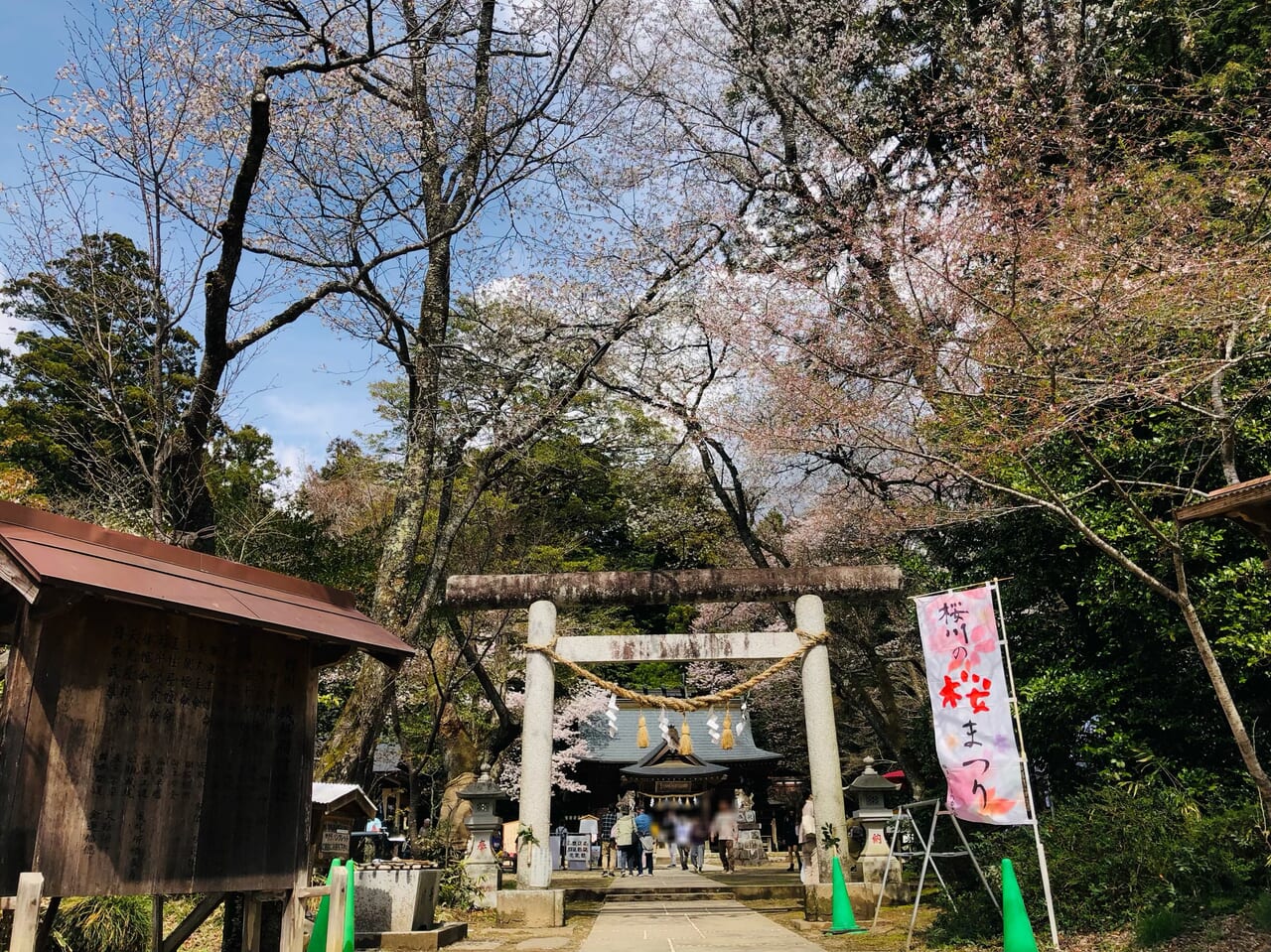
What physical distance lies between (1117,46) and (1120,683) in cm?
1026

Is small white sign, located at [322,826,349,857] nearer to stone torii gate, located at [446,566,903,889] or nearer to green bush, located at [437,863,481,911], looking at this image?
stone torii gate, located at [446,566,903,889]

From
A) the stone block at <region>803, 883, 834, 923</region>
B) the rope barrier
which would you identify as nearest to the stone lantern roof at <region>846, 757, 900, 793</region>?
the stone block at <region>803, 883, 834, 923</region>

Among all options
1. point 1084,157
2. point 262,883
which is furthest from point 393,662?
point 1084,157

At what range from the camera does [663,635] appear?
10.5m

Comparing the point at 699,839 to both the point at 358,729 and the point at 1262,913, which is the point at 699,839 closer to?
the point at 358,729

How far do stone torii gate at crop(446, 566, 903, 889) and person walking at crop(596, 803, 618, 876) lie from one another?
12702 millimetres

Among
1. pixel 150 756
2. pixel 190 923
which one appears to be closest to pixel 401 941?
pixel 190 923

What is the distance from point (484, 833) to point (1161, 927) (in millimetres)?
9928

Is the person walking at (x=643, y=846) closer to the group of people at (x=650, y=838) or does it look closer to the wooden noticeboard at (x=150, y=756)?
the group of people at (x=650, y=838)

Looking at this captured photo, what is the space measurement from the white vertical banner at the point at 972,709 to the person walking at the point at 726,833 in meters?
15.5

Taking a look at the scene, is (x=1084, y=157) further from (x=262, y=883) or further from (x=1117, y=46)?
(x=262, y=883)

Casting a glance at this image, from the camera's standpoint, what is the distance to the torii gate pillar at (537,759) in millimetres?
9906

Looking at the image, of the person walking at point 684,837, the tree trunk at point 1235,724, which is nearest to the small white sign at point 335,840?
the tree trunk at point 1235,724

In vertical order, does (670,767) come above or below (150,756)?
below
